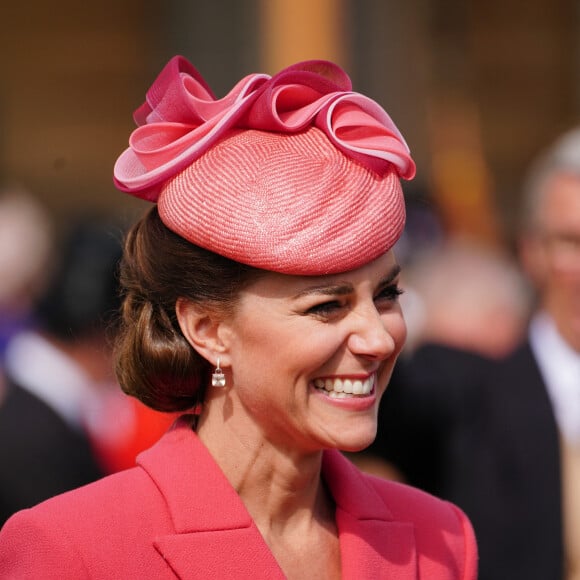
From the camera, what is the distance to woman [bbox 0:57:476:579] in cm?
277

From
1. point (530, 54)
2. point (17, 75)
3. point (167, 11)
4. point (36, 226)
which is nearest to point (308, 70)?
point (36, 226)

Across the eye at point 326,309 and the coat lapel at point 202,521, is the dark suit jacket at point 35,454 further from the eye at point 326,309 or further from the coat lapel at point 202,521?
the eye at point 326,309

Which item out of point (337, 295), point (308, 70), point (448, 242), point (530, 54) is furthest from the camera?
point (530, 54)

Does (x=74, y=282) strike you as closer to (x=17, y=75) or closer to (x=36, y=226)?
(x=36, y=226)

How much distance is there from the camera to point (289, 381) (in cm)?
282

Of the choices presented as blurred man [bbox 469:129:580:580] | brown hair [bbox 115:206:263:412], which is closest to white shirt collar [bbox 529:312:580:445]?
blurred man [bbox 469:129:580:580]

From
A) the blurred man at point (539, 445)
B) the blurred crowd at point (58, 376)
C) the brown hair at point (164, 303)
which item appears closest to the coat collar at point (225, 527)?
the brown hair at point (164, 303)

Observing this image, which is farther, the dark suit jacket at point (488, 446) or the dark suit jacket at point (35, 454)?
the dark suit jacket at point (35, 454)

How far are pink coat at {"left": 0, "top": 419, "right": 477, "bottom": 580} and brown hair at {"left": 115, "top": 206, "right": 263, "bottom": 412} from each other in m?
0.11

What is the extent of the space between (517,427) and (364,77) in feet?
18.7

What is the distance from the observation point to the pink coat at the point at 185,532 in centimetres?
272

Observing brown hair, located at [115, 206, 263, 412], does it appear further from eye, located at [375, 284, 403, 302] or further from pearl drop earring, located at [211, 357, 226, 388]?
eye, located at [375, 284, 403, 302]

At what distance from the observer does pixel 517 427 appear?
15.1 ft

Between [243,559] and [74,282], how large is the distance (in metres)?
2.33
